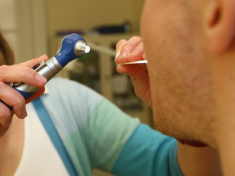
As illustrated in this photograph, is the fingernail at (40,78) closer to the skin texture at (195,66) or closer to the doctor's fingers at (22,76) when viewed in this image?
the doctor's fingers at (22,76)

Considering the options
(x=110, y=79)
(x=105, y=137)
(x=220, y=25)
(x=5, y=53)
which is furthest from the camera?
(x=110, y=79)

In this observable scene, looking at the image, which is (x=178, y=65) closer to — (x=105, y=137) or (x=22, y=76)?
(x=22, y=76)

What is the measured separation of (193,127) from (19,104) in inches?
11.8

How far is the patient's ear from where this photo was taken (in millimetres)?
218

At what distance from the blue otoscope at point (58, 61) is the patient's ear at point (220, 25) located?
24 cm

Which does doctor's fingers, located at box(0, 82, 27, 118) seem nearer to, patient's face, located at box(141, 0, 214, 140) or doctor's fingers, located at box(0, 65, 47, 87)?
doctor's fingers, located at box(0, 65, 47, 87)

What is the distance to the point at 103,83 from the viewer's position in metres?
2.42

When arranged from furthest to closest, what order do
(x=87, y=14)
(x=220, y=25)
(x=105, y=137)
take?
(x=87, y=14) → (x=105, y=137) → (x=220, y=25)

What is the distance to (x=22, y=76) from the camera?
0.40 metres

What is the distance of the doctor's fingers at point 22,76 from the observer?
1.30 feet

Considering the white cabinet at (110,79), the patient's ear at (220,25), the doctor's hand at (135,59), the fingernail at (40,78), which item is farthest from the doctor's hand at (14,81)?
the white cabinet at (110,79)

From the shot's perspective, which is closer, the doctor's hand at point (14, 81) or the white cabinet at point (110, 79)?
the doctor's hand at point (14, 81)

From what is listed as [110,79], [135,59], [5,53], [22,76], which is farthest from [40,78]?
[110,79]

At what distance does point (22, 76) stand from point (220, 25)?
33 centimetres
